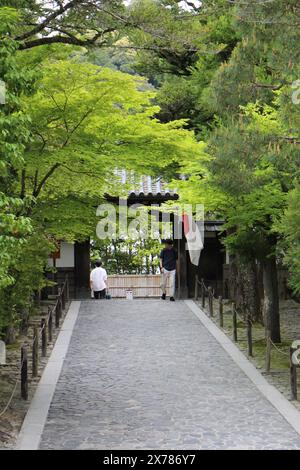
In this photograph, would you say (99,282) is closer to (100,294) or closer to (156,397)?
(100,294)

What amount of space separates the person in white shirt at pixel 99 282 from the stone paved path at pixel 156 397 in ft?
20.1

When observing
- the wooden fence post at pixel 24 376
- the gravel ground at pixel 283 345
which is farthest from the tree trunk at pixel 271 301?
the wooden fence post at pixel 24 376

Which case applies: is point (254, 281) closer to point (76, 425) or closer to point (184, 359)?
point (184, 359)

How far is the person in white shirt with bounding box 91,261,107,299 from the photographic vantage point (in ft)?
86.1

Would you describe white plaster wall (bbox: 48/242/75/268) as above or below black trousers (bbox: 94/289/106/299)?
above

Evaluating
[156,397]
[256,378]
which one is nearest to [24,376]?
[156,397]

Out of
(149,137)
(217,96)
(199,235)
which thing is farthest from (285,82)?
(199,235)

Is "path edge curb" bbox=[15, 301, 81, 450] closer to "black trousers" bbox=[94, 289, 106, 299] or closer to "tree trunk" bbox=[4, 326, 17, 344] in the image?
"tree trunk" bbox=[4, 326, 17, 344]

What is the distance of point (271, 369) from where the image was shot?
1488 cm

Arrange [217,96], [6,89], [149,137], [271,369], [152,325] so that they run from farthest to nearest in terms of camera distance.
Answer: [152,325] < [271,369] < [149,137] < [217,96] < [6,89]

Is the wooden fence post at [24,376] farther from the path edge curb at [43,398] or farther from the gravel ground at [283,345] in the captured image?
the gravel ground at [283,345]

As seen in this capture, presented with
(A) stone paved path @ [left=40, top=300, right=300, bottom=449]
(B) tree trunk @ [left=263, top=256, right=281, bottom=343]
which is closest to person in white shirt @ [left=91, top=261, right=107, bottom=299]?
(A) stone paved path @ [left=40, top=300, right=300, bottom=449]

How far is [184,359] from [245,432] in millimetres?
5682

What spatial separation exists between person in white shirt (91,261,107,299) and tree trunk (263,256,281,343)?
9.42 metres
